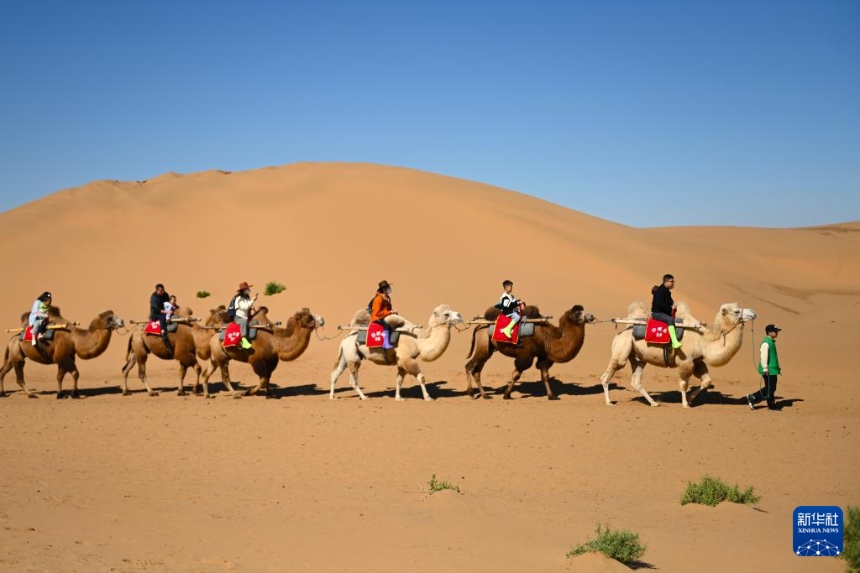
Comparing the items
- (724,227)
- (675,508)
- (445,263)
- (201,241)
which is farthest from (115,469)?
(724,227)

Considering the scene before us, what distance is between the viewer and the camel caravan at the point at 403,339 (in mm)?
16656

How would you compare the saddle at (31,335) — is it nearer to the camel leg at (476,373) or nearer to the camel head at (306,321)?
the camel head at (306,321)

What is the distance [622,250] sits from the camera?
42.3m

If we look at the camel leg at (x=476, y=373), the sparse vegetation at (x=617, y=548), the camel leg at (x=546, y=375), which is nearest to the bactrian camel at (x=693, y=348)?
the camel leg at (x=546, y=375)

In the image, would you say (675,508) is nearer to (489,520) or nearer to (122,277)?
(489,520)

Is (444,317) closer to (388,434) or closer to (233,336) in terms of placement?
(388,434)

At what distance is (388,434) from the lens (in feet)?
47.7

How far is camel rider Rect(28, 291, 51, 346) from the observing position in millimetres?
19266

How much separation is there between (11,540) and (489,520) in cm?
486

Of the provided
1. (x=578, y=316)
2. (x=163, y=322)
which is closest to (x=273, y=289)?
(x=163, y=322)

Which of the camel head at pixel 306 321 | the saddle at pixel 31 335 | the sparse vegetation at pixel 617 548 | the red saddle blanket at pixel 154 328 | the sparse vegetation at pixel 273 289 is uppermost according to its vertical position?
the sparse vegetation at pixel 273 289

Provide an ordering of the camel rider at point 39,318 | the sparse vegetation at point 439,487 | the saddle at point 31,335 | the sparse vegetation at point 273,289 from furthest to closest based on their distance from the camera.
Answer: the sparse vegetation at point 273,289
the saddle at point 31,335
the camel rider at point 39,318
the sparse vegetation at point 439,487

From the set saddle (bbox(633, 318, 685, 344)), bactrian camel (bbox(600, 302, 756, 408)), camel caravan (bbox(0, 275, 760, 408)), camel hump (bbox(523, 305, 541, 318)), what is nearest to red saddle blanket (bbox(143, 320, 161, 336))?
camel caravan (bbox(0, 275, 760, 408))

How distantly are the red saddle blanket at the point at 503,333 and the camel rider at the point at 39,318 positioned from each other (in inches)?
390
